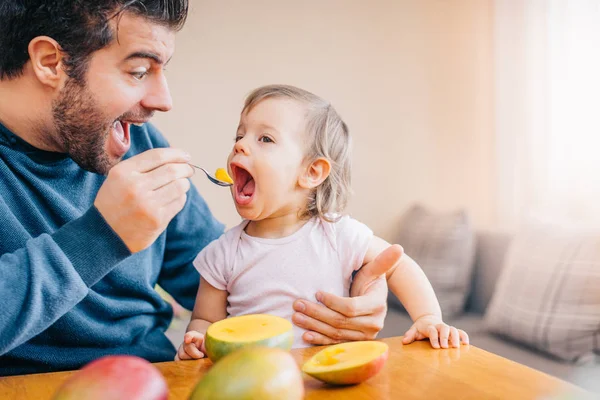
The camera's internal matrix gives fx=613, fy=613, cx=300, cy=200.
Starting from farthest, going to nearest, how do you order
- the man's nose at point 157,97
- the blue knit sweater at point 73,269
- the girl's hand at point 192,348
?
the man's nose at point 157,97 < the girl's hand at point 192,348 < the blue knit sweater at point 73,269

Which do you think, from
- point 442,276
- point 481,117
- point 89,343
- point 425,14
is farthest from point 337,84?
point 89,343

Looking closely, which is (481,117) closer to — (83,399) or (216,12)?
(216,12)

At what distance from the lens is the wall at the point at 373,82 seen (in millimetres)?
3305

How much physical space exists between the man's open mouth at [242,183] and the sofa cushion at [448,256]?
6.53 feet

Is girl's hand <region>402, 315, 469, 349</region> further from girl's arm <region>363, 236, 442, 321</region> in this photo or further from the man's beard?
the man's beard

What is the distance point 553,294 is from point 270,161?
1503 mm

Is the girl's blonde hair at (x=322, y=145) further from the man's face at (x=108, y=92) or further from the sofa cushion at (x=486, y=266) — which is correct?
the sofa cushion at (x=486, y=266)

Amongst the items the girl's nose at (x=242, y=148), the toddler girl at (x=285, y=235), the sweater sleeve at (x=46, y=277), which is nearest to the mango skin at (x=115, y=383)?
the sweater sleeve at (x=46, y=277)

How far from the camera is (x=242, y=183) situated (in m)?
1.28

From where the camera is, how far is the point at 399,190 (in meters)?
3.76

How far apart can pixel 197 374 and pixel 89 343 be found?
18.4 inches

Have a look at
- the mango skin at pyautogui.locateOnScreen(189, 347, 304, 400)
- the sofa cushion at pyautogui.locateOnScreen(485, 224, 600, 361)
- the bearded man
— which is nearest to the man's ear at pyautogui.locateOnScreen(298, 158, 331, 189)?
the bearded man

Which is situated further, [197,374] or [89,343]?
[89,343]

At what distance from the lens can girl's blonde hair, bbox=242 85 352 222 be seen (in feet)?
4.31
